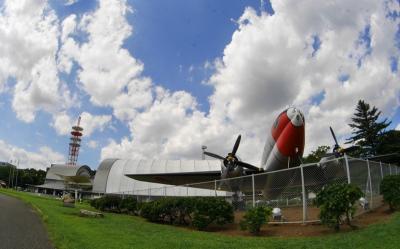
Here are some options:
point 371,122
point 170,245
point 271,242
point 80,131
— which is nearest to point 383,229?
point 271,242

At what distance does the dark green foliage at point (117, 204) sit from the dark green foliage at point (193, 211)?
5.77m

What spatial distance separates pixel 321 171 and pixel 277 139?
6.01m

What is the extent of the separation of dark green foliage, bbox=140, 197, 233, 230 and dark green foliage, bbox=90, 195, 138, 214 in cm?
577

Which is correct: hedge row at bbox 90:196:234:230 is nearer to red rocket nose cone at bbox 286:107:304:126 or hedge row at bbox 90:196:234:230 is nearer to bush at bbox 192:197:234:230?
bush at bbox 192:197:234:230

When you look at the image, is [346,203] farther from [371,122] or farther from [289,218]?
[371,122]

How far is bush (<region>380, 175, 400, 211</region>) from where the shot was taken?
12.0 metres

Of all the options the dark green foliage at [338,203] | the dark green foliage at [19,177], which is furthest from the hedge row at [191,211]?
the dark green foliage at [19,177]

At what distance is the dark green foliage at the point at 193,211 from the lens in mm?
14406

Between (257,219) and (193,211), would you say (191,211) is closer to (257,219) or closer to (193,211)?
(193,211)

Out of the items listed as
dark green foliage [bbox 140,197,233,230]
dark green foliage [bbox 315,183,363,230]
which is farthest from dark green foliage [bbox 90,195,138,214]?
dark green foliage [bbox 315,183,363,230]

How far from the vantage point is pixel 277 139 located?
19719mm

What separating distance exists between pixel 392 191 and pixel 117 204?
66.2 ft

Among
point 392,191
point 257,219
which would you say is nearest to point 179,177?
point 257,219

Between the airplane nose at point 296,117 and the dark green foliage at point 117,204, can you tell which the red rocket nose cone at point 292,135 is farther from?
the dark green foliage at point 117,204
